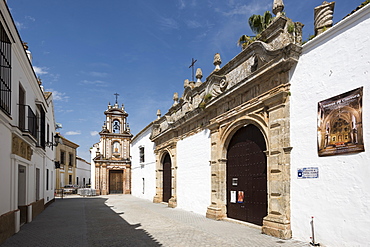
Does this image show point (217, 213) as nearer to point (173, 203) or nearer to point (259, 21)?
point (173, 203)

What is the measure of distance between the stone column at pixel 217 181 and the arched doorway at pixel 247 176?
19 cm

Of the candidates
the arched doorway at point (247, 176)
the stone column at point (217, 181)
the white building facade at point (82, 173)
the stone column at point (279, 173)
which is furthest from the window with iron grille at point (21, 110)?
the white building facade at point (82, 173)

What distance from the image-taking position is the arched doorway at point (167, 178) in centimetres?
1574

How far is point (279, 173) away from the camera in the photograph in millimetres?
6891

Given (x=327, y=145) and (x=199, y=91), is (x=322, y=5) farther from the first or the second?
(x=199, y=91)

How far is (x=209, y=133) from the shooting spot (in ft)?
A: 35.6

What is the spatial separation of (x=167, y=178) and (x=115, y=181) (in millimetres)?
12622

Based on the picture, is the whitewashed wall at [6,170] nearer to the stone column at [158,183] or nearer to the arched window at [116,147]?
the stone column at [158,183]

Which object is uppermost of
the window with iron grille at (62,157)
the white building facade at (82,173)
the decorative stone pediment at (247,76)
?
the decorative stone pediment at (247,76)

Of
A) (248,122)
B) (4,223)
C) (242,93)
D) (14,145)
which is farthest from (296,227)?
(14,145)

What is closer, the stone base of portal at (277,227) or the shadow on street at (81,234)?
the stone base of portal at (277,227)

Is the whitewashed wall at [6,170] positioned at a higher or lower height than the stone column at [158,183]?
higher

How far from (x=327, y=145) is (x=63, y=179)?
30.3 meters

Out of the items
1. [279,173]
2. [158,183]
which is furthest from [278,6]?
[158,183]
